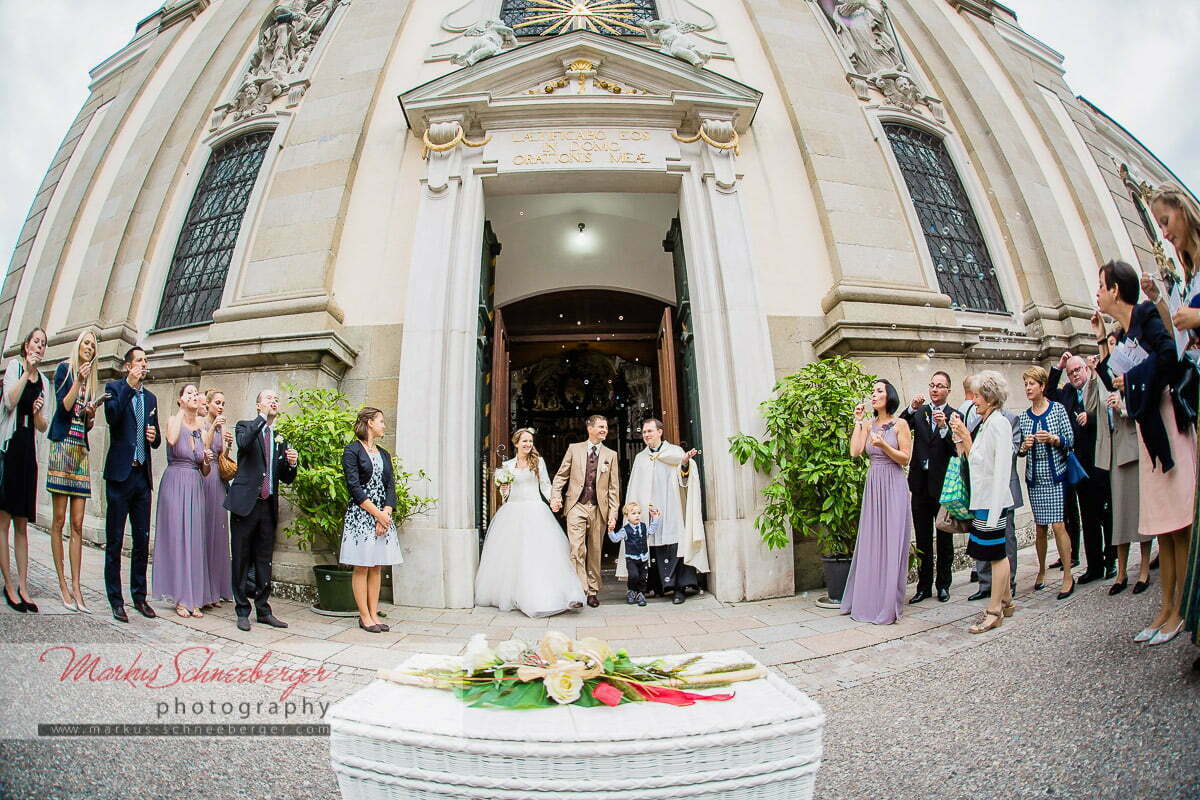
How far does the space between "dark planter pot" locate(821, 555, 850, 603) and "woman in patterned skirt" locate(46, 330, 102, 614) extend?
17.3ft

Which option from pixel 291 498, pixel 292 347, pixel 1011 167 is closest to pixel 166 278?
pixel 292 347

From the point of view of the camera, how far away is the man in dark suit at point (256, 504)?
13.1 feet

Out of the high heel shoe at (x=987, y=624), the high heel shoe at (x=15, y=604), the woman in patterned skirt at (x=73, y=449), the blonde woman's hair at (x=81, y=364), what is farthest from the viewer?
the high heel shoe at (x=987, y=624)

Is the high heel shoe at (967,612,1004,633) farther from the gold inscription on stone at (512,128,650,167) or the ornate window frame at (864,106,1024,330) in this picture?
the gold inscription on stone at (512,128,650,167)

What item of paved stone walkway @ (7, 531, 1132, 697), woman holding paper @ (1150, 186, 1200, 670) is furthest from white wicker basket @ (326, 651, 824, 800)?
woman holding paper @ (1150, 186, 1200, 670)

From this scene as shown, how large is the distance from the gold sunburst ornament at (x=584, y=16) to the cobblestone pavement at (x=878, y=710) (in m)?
8.48

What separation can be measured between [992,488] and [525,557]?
3.82m

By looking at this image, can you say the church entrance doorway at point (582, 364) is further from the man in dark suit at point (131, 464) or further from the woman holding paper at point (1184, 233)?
the woman holding paper at point (1184, 233)

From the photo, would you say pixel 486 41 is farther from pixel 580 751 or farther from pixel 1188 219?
pixel 580 751

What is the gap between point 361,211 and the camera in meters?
6.40

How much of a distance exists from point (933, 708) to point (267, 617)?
4348 mm

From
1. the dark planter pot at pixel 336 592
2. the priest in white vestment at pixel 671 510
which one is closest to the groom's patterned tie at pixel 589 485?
the priest in white vestment at pixel 671 510

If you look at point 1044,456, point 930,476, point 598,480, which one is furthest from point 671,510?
point 1044,456

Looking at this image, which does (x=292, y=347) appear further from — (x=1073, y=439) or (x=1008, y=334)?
(x=1008, y=334)
